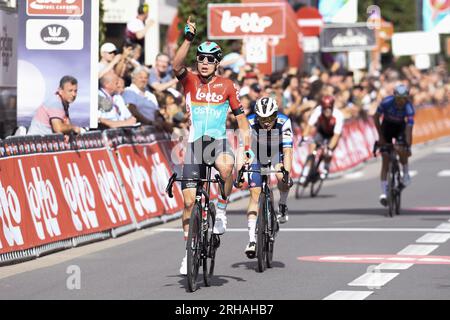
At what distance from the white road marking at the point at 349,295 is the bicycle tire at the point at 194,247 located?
121cm

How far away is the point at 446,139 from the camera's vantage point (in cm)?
5019

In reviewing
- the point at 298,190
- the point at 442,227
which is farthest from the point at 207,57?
the point at 298,190

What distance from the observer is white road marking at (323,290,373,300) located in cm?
1187

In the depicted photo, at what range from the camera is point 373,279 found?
13250 mm

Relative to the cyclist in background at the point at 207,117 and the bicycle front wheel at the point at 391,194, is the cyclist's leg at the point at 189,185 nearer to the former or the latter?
the cyclist in background at the point at 207,117

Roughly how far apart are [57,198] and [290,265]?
9.90 feet

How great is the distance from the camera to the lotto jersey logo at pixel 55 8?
17.8 meters

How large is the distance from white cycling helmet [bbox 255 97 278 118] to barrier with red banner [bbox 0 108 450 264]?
1047mm

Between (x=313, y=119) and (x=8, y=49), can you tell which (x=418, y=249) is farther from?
(x=313, y=119)

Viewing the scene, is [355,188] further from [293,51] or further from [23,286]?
[23,286]

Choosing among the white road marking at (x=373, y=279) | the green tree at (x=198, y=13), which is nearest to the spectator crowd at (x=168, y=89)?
the green tree at (x=198, y=13)
